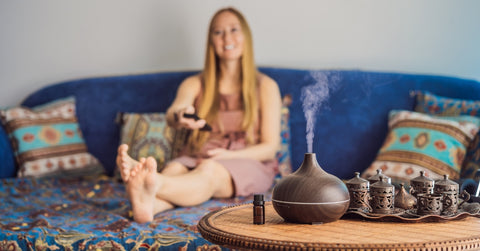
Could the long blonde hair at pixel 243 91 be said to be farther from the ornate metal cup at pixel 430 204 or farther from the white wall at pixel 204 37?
the ornate metal cup at pixel 430 204

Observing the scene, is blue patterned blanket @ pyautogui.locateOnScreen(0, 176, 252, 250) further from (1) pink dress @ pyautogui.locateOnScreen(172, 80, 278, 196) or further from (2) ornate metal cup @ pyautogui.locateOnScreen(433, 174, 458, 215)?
(2) ornate metal cup @ pyautogui.locateOnScreen(433, 174, 458, 215)

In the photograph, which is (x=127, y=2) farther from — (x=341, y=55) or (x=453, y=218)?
(x=453, y=218)

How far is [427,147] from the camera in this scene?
2.29 m

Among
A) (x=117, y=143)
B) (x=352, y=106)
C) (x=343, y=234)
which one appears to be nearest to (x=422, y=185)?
(x=343, y=234)

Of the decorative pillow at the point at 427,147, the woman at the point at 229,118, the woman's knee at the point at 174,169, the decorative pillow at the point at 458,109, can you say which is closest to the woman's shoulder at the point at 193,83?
the woman at the point at 229,118

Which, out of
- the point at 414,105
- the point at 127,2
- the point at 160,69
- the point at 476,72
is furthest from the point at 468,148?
the point at 127,2

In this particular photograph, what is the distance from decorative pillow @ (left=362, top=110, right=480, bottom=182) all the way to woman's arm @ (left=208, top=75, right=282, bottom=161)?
0.45 m

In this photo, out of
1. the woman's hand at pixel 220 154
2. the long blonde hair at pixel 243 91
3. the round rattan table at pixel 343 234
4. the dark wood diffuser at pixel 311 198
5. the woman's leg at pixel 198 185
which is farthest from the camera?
the long blonde hair at pixel 243 91

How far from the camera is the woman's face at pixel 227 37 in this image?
106 inches

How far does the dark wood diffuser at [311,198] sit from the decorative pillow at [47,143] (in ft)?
6.06

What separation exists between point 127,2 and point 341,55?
131 centimetres

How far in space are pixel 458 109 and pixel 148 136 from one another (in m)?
1.45

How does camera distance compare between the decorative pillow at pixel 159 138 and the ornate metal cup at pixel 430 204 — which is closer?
the ornate metal cup at pixel 430 204

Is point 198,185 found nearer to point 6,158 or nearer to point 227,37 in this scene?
point 227,37
